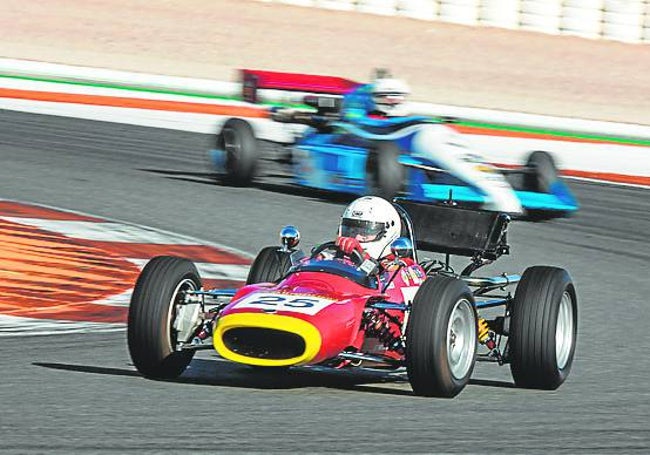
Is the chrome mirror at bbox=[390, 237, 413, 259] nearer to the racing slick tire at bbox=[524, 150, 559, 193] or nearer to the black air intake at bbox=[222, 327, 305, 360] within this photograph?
the black air intake at bbox=[222, 327, 305, 360]

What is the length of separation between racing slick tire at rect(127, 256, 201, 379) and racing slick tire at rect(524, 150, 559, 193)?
26.2 ft

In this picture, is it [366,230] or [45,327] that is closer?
[366,230]

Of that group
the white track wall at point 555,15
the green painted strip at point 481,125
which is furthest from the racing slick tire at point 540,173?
the white track wall at point 555,15

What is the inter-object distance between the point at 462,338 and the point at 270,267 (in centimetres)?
120

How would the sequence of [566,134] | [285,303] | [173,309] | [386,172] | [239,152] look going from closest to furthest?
[285,303] < [173,309] < [386,172] < [239,152] < [566,134]

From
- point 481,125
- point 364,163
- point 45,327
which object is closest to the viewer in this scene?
point 45,327

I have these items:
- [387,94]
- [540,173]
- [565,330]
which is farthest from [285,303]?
[387,94]

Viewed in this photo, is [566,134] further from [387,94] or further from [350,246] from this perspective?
[350,246]

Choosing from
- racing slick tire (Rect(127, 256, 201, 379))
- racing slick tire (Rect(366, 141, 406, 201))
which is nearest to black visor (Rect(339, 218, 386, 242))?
racing slick tire (Rect(127, 256, 201, 379))

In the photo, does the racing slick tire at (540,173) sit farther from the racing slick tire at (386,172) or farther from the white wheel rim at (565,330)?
the white wheel rim at (565,330)

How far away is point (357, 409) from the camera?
264 inches

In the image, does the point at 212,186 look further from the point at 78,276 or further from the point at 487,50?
the point at 487,50

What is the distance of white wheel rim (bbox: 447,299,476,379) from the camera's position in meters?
7.16

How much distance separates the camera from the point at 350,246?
757 centimetres
